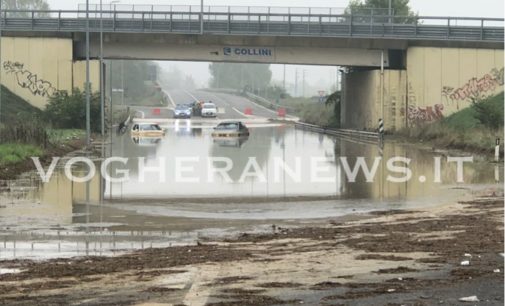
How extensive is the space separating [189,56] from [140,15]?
4964 millimetres

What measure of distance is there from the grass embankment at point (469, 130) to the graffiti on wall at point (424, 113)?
6.68 feet

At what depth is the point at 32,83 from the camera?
67562mm

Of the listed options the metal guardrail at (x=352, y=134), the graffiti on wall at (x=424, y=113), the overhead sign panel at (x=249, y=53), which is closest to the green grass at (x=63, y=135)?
the overhead sign panel at (x=249, y=53)

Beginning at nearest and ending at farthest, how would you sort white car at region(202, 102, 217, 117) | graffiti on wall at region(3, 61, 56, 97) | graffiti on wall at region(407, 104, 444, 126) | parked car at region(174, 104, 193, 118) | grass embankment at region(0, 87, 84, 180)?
grass embankment at region(0, 87, 84, 180)
graffiti on wall at region(407, 104, 444, 126)
graffiti on wall at region(3, 61, 56, 97)
parked car at region(174, 104, 193, 118)
white car at region(202, 102, 217, 117)

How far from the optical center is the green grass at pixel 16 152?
107ft

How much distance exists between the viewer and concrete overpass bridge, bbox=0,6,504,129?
65.2 meters

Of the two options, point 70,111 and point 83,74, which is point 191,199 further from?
point 83,74

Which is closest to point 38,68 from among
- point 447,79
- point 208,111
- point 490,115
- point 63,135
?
point 63,135

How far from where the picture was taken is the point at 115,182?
27969 mm

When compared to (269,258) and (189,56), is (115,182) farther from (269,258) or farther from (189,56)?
(189,56)

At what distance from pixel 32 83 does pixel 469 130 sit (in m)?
32.4

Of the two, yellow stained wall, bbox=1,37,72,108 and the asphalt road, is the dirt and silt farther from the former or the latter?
the asphalt road

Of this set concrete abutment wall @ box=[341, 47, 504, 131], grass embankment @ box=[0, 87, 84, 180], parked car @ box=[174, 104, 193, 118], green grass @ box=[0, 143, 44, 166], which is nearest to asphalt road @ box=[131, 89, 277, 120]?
parked car @ box=[174, 104, 193, 118]

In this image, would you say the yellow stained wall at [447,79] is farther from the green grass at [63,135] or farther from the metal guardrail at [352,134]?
the green grass at [63,135]
